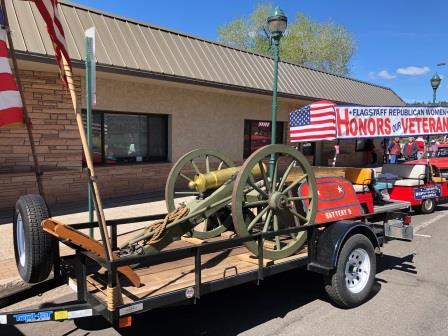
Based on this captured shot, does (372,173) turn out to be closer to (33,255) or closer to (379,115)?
(379,115)

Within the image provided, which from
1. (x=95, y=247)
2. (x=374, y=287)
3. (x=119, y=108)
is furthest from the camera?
(x=119, y=108)

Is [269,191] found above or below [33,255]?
above

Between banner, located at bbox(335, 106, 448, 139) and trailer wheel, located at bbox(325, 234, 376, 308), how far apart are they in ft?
7.00

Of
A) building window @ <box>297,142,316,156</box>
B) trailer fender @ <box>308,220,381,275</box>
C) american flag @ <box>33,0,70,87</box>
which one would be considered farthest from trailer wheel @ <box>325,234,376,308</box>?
building window @ <box>297,142,316,156</box>

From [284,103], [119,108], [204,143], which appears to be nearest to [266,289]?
[119,108]

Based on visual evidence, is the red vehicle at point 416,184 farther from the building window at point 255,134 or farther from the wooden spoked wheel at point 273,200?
the wooden spoked wheel at point 273,200

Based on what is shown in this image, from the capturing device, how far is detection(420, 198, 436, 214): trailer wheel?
1034 cm

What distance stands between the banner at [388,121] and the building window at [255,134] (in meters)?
6.93

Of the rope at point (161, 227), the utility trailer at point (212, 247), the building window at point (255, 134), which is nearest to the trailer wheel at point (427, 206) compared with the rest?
the utility trailer at point (212, 247)

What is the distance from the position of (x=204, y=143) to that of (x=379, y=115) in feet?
21.7

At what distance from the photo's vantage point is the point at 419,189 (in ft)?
32.1

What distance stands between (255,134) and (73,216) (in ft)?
27.3

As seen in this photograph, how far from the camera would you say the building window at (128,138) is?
34.3 ft

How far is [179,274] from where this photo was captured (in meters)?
3.80
